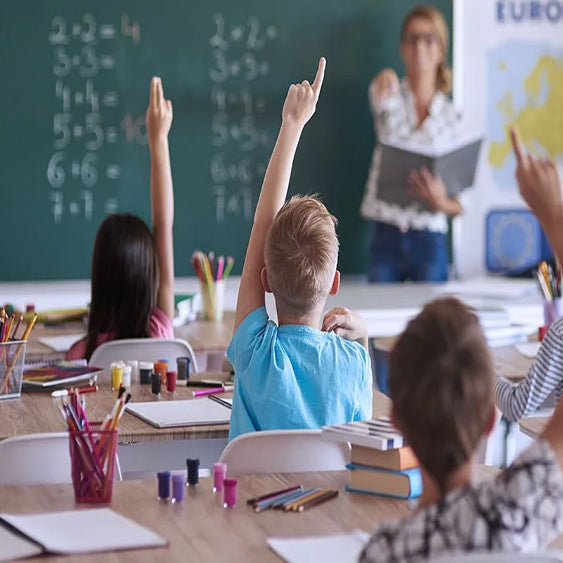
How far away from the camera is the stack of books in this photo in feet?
6.03

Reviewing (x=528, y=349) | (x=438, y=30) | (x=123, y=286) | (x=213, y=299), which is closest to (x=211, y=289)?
(x=213, y=299)

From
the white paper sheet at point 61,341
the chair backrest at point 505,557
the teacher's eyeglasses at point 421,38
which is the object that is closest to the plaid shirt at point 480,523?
the chair backrest at point 505,557

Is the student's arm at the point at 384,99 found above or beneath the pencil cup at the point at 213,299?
above

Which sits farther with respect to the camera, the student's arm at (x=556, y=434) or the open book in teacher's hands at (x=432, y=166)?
the open book in teacher's hands at (x=432, y=166)

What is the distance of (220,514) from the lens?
5.82ft

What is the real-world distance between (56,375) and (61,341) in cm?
93

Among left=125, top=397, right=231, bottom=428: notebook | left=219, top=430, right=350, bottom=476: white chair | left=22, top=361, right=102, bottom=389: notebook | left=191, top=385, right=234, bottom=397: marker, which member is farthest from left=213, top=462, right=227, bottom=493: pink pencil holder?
left=22, top=361, right=102, bottom=389: notebook

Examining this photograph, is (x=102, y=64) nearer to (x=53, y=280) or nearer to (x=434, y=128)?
(x=53, y=280)

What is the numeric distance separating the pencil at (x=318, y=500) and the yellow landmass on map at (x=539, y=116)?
5312 mm

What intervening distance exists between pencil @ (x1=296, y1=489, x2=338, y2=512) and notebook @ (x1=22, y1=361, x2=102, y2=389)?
1277 mm

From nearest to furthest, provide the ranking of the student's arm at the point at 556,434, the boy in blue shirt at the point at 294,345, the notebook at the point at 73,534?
the student's arm at the point at 556,434 → the notebook at the point at 73,534 → the boy in blue shirt at the point at 294,345

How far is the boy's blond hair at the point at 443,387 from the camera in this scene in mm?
1252

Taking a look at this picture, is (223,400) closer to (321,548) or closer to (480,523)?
(321,548)

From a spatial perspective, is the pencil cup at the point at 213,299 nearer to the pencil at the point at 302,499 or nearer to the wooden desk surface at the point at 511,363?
the wooden desk surface at the point at 511,363
